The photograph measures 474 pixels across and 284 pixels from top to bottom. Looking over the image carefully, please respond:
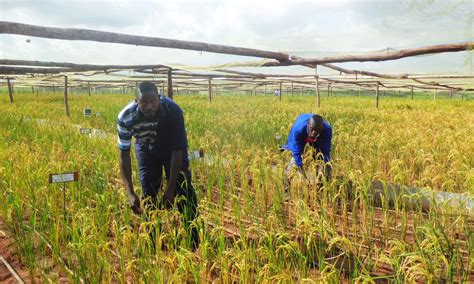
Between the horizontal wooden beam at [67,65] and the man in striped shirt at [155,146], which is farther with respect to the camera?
the horizontal wooden beam at [67,65]

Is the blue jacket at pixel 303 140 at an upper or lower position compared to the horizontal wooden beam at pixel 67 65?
lower

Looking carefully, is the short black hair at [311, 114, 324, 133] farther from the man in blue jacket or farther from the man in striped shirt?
the man in striped shirt

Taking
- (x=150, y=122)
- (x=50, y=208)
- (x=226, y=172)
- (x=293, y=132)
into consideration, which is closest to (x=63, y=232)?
(x=50, y=208)

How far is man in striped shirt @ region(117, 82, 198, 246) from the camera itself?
286cm

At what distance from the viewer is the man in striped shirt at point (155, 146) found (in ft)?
9.37

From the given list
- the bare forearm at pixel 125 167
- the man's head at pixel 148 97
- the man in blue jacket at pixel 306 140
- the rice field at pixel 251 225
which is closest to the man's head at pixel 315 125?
the man in blue jacket at pixel 306 140

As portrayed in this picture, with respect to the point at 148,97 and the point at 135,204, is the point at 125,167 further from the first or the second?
the point at 148,97

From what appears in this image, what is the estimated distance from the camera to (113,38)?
2715 mm

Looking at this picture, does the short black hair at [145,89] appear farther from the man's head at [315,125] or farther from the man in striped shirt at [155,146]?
the man's head at [315,125]

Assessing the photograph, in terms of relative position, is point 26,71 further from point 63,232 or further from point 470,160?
point 470,160

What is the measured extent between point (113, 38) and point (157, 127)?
0.75 meters

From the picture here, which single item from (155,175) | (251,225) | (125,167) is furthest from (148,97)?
(251,225)

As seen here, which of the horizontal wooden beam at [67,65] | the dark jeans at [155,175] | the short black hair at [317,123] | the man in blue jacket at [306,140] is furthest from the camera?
the horizontal wooden beam at [67,65]

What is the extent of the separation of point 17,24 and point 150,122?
114cm
